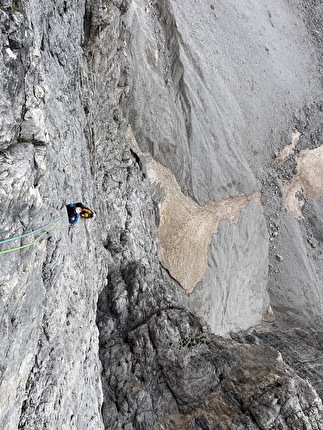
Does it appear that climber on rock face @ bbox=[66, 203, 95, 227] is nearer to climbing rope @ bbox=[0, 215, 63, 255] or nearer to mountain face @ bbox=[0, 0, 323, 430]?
mountain face @ bbox=[0, 0, 323, 430]

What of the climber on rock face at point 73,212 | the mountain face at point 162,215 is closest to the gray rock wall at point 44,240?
the mountain face at point 162,215

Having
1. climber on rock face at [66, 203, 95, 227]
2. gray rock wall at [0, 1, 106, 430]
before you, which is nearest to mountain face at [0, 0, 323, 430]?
gray rock wall at [0, 1, 106, 430]

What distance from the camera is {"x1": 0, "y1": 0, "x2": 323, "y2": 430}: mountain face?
7902mm

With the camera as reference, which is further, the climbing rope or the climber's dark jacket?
the climber's dark jacket

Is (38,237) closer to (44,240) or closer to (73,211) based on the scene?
(44,240)

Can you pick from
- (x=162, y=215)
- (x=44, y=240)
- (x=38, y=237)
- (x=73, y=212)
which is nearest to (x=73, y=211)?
(x=73, y=212)

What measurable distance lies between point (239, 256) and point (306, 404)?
1173 centimetres

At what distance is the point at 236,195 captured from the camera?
23.7 m

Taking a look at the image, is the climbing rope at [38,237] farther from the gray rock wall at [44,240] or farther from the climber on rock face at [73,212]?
the climber on rock face at [73,212]

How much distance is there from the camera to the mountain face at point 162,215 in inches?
311

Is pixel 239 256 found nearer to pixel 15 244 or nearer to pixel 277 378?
pixel 277 378

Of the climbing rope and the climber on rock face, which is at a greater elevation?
the climber on rock face

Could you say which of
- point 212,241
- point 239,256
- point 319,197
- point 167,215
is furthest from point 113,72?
point 319,197

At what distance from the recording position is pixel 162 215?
20.2 meters
